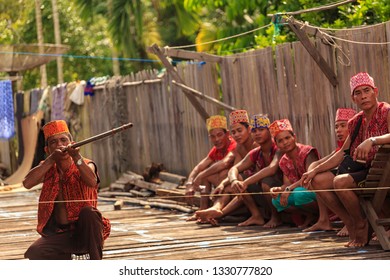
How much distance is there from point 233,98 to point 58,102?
682 centimetres

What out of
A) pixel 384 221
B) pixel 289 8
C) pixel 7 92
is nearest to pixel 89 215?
pixel 384 221

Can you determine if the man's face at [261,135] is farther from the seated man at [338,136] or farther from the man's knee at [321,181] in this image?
the man's knee at [321,181]

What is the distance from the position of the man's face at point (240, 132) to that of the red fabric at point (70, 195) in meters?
3.91

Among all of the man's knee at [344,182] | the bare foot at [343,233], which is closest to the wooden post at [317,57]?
the bare foot at [343,233]

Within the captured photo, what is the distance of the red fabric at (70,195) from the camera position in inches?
322

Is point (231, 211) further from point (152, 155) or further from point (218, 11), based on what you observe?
point (218, 11)

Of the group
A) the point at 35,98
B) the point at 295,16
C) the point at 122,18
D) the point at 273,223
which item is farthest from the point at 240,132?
the point at 122,18

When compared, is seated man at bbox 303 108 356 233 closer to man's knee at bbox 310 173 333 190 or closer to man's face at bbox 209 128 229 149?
man's knee at bbox 310 173 333 190

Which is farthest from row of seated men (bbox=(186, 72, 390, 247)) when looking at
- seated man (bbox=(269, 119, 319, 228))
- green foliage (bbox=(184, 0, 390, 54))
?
green foliage (bbox=(184, 0, 390, 54))

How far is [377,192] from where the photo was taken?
30.1 ft

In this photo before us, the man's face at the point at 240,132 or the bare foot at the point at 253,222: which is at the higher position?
the man's face at the point at 240,132

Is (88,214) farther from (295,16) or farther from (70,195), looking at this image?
(295,16)

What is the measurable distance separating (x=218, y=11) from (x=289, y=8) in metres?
15.8

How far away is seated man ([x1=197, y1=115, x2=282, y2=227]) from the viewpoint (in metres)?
11.4
